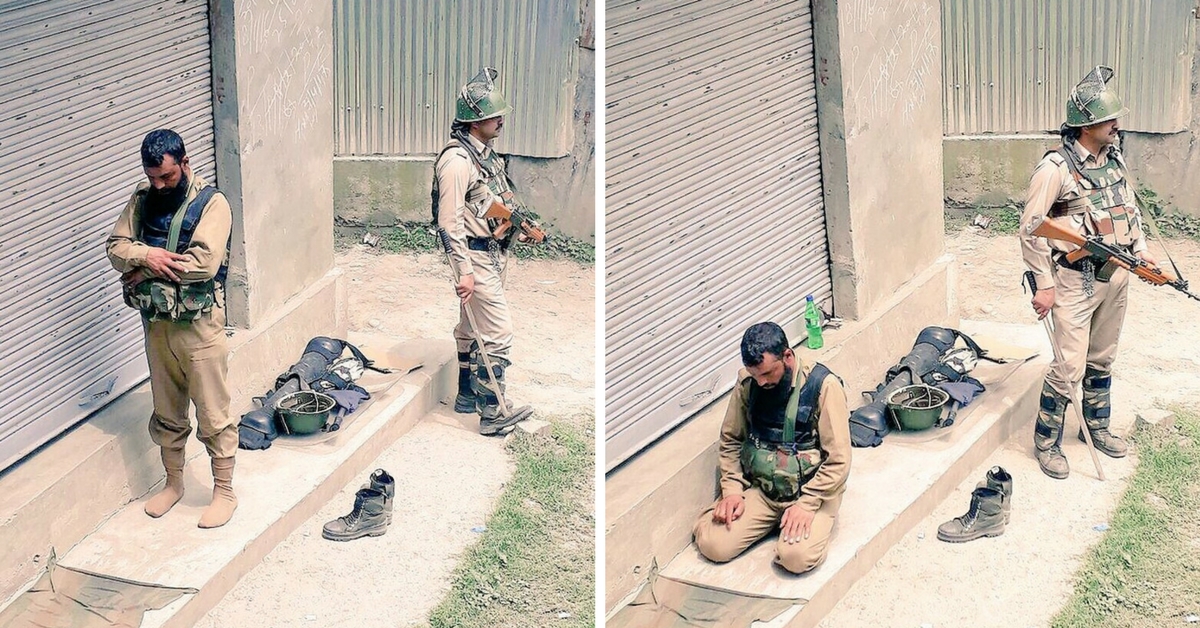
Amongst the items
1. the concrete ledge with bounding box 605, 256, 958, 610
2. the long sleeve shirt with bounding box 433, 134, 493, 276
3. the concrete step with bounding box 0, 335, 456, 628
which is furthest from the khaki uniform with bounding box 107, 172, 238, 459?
the concrete ledge with bounding box 605, 256, 958, 610

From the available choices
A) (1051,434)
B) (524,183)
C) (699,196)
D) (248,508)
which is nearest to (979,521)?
(1051,434)

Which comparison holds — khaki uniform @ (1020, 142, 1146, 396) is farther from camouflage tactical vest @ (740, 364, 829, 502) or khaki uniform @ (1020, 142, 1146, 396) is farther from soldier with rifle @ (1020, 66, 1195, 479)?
camouflage tactical vest @ (740, 364, 829, 502)

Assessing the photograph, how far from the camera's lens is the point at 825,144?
845cm

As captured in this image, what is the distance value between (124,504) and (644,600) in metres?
2.52

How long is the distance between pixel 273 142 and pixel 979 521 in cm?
426

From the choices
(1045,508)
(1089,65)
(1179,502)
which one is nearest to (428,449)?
(1045,508)

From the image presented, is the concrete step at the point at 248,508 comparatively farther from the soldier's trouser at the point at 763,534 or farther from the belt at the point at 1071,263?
the belt at the point at 1071,263

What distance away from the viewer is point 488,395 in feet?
29.4

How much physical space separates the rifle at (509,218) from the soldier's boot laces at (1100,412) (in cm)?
294

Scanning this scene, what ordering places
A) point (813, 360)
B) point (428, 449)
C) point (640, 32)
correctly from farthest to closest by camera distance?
1. point (428, 449)
2. point (813, 360)
3. point (640, 32)

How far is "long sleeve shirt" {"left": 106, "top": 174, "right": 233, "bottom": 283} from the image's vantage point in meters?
7.02

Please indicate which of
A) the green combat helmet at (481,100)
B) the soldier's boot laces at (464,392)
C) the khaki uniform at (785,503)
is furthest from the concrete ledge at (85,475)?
the khaki uniform at (785,503)

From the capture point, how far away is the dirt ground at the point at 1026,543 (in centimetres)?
708

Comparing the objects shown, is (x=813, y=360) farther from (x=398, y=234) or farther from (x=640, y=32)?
(x=398, y=234)
